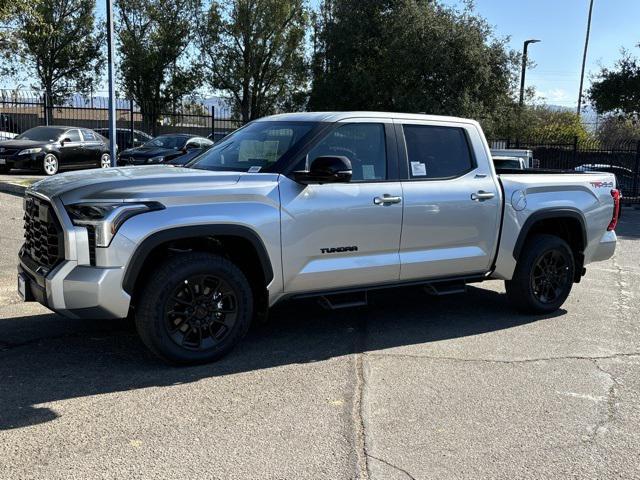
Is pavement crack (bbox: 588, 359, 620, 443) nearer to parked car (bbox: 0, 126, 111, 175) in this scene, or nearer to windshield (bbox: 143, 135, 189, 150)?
windshield (bbox: 143, 135, 189, 150)

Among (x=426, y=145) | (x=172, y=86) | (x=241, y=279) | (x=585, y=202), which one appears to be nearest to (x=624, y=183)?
(x=585, y=202)

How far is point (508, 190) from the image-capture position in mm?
6258

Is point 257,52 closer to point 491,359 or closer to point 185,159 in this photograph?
point 185,159

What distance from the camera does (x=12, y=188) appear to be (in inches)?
585

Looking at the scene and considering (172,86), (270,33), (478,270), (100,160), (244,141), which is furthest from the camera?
(172,86)

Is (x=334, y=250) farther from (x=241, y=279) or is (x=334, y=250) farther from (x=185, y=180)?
(x=185, y=180)

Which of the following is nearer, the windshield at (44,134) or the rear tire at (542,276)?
the rear tire at (542,276)

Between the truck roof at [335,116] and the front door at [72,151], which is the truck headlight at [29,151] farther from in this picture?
the truck roof at [335,116]

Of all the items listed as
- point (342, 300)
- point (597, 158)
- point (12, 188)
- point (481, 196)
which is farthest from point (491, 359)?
point (597, 158)

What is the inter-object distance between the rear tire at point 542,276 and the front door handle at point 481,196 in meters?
0.84

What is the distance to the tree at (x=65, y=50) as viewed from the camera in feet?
120

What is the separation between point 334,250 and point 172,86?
35197 mm

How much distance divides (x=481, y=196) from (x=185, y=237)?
9.29 ft

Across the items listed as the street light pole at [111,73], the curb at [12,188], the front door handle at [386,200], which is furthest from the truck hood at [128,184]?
the curb at [12,188]
